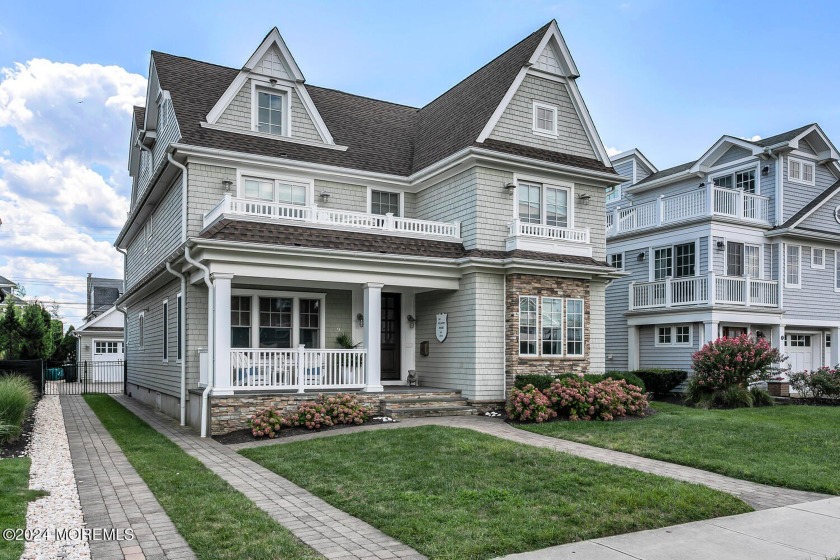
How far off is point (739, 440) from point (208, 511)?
30.3 ft

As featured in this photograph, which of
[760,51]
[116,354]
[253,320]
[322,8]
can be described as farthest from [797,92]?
[116,354]

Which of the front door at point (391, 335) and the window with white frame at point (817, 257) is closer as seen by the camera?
the front door at point (391, 335)

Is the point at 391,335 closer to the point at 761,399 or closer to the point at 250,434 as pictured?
the point at 250,434

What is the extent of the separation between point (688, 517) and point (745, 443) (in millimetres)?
5370

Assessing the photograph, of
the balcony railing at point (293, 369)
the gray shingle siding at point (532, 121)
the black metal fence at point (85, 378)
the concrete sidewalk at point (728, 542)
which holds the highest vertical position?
the gray shingle siding at point (532, 121)

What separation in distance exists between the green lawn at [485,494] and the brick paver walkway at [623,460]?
0.60 meters

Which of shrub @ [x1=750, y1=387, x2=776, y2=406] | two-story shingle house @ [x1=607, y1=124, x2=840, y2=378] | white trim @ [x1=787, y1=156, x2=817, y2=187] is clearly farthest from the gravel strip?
white trim @ [x1=787, y1=156, x2=817, y2=187]

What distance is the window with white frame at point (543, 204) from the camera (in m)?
17.6

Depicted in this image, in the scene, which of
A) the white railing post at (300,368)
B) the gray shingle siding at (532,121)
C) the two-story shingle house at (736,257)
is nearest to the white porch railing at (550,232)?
the gray shingle siding at (532,121)

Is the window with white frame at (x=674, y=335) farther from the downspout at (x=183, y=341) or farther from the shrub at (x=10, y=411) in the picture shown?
the shrub at (x=10, y=411)

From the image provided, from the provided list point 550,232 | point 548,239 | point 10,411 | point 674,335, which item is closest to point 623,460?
point 548,239

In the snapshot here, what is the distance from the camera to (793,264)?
24.7 metres

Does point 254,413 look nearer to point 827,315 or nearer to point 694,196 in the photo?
point 694,196

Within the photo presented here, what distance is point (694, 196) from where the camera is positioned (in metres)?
23.8
